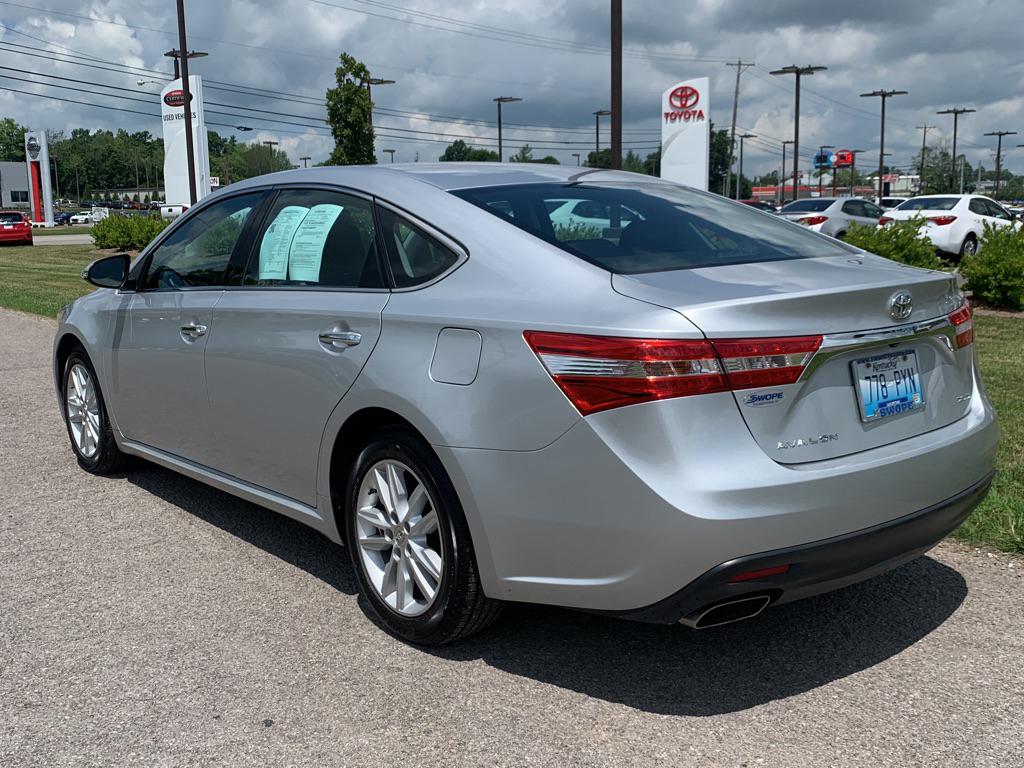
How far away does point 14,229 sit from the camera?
3991 centimetres

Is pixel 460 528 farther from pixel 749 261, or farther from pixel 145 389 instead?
pixel 145 389

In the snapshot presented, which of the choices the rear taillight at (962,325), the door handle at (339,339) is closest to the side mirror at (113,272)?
the door handle at (339,339)

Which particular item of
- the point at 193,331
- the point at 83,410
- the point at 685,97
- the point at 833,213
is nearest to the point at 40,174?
the point at 685,97

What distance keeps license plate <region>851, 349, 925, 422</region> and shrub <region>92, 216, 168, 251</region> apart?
95.8 feet

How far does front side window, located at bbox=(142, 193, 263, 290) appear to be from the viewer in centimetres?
461

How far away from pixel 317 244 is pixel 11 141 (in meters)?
194

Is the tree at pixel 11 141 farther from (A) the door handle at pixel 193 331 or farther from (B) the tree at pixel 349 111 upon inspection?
(A) the door handle at pixel 193 331

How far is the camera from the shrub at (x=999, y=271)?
1304 cm

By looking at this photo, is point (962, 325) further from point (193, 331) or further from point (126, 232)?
point (126, 232)

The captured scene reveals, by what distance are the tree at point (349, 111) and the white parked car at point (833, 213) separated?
18005mm

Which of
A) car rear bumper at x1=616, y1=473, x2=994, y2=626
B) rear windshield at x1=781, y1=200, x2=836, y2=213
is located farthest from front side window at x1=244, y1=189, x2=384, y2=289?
rear windshield at x1=781, y1=200, x2=836, y2=213

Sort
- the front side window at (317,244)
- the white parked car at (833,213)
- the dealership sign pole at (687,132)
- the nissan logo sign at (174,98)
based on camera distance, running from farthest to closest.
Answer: the nissan logo sign at (174,98)
the dealership sign pole at (687,132)
the white parked car at (833,213)
the front side window at (317,244)

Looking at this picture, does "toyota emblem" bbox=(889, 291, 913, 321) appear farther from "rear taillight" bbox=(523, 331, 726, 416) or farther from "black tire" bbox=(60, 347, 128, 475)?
"black tire" bbox=(60, 347, 128, 475)

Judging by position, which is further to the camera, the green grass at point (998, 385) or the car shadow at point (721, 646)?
the green grass at point (998, 385)
